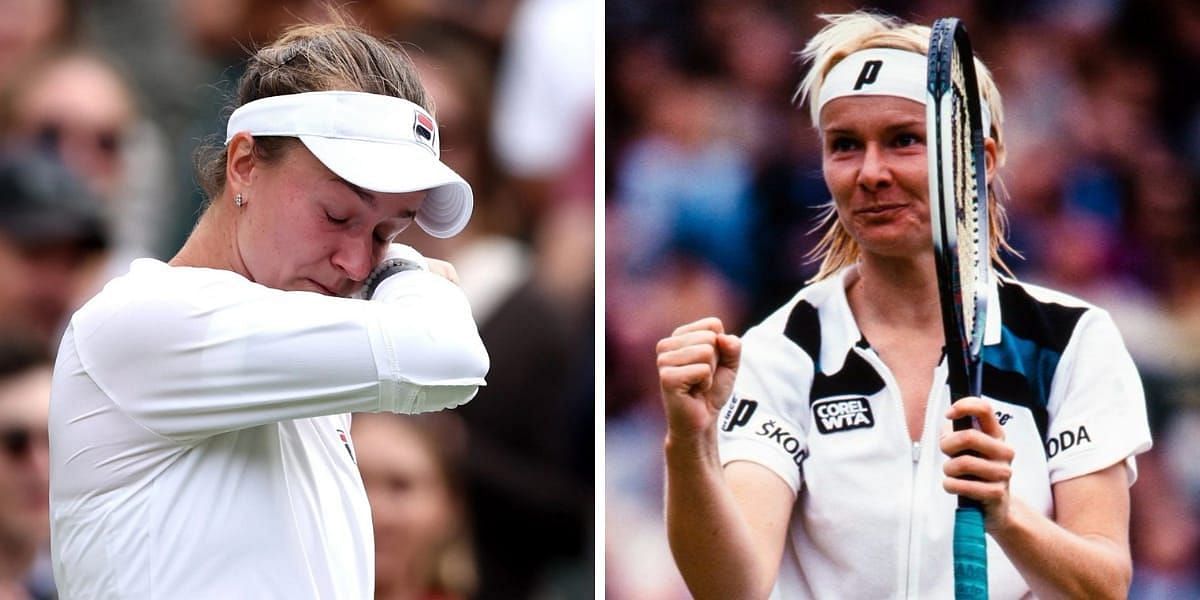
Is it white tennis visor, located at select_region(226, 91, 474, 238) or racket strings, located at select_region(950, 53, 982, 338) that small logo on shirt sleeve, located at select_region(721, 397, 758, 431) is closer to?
racket strings, located at select_region(950, 53, 982, 338)

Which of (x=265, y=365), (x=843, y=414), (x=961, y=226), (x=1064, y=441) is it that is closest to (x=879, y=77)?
(x=961, y=226)

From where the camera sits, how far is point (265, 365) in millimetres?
2078

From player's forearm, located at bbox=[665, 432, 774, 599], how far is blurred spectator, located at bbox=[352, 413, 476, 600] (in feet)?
2.21

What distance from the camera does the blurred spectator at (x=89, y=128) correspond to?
13.0 ft

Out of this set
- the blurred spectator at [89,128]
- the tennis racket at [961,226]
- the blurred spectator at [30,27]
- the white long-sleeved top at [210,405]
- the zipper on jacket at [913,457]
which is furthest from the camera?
the blurred spectator at [30,27]

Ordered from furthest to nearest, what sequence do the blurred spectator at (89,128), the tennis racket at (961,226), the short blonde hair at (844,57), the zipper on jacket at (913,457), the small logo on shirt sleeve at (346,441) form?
the blurred spectator at (89,128)
the short blonde hair at (844,57)
the zipper on jacket at (913,457)
the tennis racket at (961,226)
the small logo on shirt sleeve at (346,441)

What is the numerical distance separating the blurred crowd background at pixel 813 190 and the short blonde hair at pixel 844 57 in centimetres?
3

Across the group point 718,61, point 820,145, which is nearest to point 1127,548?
point 820,145

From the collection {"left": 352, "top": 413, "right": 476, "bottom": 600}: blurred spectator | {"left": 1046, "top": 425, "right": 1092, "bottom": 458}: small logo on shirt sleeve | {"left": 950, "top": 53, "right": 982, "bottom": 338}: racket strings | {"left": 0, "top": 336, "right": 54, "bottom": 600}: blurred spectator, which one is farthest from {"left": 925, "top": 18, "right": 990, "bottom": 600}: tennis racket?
{"left": 0, "top": 336, "right": 54, "bottom": 600}: blurred spectator

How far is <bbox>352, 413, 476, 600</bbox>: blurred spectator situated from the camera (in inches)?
142

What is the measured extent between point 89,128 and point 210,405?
2.13 meters

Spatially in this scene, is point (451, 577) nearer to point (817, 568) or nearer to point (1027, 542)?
point (817, 568)

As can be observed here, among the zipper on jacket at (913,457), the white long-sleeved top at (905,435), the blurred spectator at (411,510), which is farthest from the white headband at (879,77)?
the blurred spectator at (411,510)

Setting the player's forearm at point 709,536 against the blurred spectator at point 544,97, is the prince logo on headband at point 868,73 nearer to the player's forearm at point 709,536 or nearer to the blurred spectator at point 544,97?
the player's forearm at point 709,536
